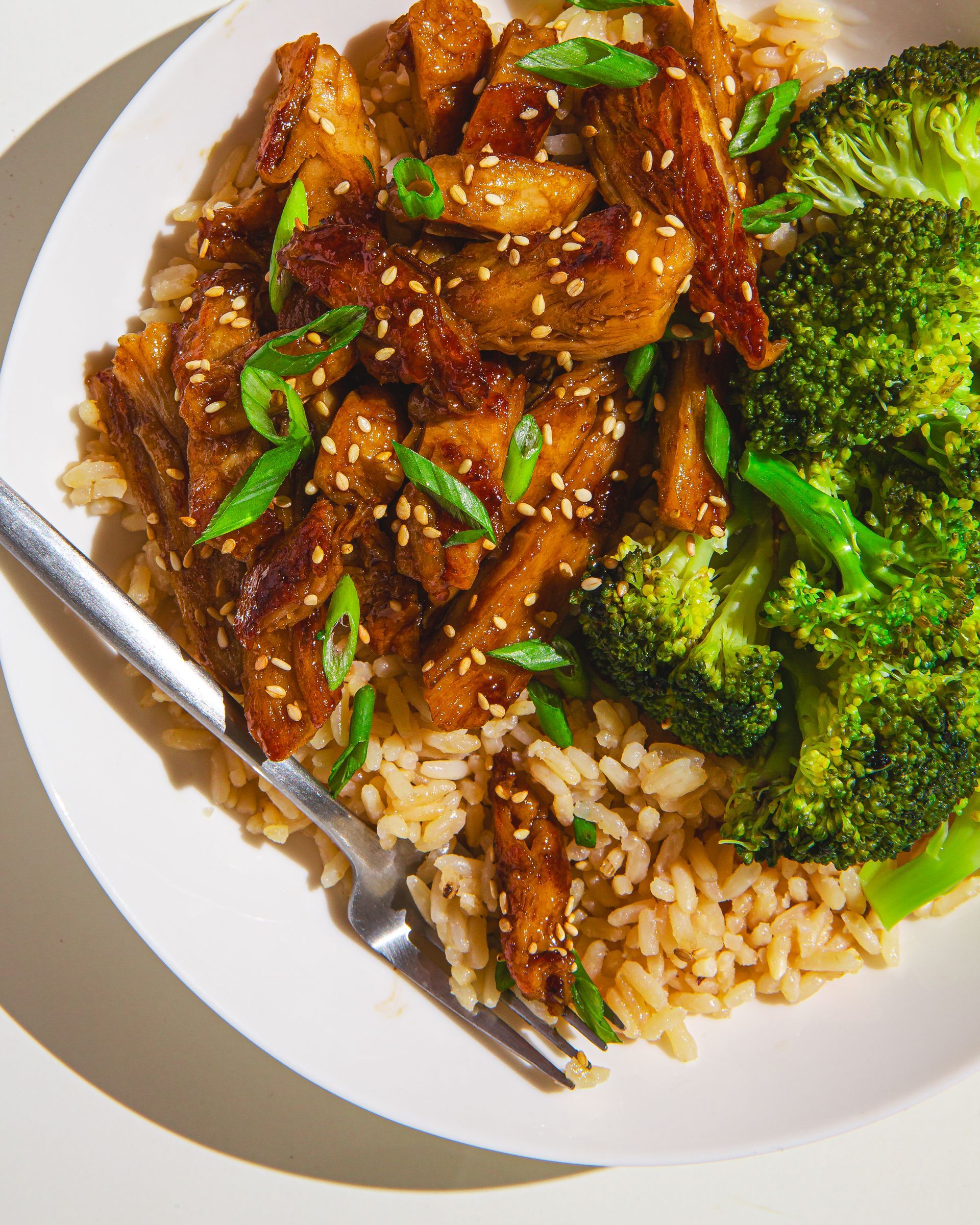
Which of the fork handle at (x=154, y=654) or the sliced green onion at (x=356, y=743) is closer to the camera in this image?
the fork handle at (x=154, y=654)

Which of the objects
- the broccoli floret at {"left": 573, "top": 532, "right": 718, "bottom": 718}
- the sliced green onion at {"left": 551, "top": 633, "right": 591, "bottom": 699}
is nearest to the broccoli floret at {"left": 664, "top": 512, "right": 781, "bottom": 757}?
the broccoli floret at {"left": 573, "top": 532, "right": 718, "bottom": 718}

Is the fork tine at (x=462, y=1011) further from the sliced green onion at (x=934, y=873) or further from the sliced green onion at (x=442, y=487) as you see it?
the sliced green onion at (x=442, y=487)

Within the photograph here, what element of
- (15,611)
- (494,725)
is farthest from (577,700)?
(15,611)

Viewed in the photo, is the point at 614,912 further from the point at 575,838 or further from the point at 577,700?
the point at 577,700

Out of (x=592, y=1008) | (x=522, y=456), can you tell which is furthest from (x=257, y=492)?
(x=592, y=1008)

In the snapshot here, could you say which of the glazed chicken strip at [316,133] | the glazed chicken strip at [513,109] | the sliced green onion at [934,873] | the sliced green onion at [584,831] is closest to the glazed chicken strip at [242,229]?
the glazed chicken strip at [316,133]

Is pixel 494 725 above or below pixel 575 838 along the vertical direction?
above

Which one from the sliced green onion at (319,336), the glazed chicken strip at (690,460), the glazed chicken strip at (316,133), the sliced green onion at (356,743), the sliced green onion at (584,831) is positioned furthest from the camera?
the sliced green onion at (584,831)
